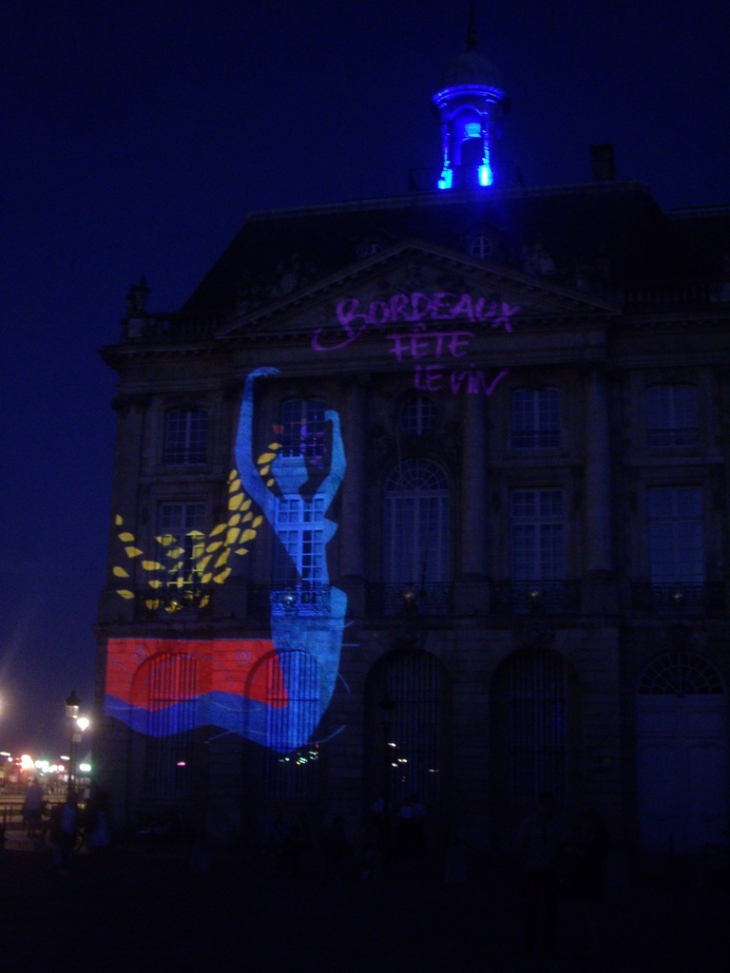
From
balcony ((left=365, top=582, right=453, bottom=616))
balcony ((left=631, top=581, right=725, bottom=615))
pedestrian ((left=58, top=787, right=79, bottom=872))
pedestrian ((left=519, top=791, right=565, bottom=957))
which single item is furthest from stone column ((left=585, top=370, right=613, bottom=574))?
pedestrian ((left=519, top=791, right=565, bottom=957))

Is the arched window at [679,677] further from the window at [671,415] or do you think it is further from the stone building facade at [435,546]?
the window at [671,415]

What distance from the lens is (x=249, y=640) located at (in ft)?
116

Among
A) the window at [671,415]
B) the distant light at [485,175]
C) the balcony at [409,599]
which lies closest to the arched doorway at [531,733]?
the balcony at [409,599]

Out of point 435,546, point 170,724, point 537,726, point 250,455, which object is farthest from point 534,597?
point 170,724

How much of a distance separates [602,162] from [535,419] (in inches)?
468

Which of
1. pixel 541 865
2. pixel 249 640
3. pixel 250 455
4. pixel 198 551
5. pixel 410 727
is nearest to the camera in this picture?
pixel 541 865

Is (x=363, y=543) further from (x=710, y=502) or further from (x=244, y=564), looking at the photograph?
(x=710, y=502)

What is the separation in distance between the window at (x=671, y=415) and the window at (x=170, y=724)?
45.5 feet

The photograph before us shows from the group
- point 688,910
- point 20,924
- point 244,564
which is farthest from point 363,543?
point 20,924

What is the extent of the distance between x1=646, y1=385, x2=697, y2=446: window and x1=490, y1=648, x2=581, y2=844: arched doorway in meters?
6.41

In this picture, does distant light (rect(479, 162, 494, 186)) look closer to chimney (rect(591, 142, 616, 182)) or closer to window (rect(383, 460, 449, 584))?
chimney (rect(591, 142, 616, 182))

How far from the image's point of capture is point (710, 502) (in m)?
34.2

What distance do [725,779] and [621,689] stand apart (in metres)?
3.32

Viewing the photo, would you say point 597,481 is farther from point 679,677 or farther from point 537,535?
point 679,677
